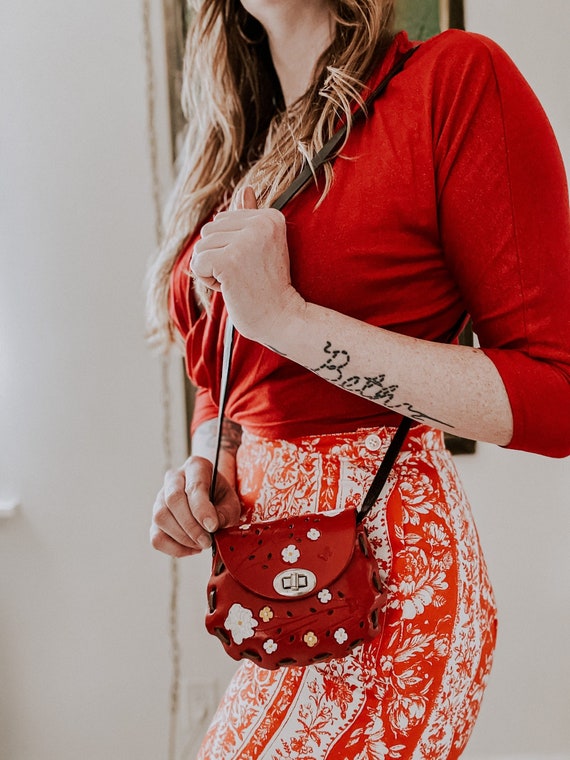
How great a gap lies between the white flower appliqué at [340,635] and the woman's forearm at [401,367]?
22 centimetres

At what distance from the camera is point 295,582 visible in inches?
23.5

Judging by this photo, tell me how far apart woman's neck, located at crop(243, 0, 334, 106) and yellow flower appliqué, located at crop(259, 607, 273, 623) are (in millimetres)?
629

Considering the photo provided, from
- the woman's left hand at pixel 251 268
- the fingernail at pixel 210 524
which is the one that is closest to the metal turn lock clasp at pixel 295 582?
the fingernail at pixel 210 524

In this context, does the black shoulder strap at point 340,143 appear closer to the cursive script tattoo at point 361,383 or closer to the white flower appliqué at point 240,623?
the cursive script tattoo at point 361,383

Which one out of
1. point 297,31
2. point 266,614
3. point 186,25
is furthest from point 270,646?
point 186,25

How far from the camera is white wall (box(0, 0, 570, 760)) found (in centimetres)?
133

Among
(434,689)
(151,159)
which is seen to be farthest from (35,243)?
(434,689)

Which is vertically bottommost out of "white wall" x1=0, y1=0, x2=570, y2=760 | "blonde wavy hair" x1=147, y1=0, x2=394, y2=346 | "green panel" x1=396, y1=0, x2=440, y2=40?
"white wall" x1=0, y1=0, x2=570, y2=760

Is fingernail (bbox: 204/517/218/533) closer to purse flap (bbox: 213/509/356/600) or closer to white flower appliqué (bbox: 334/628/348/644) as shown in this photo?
purse flap (bbox: 213/509/356/600)

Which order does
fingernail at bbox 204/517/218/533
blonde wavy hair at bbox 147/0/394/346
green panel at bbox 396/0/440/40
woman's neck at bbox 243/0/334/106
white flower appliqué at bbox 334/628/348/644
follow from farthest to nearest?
green panel at bbox 396/0/440/40
blonde wavy hair at bbox 147/0/394/346
woman's neck at bbox 243/0/334/106
fingernail at bbox 204/517/218/533
white flower appliqué at bbox 334/628/348/644

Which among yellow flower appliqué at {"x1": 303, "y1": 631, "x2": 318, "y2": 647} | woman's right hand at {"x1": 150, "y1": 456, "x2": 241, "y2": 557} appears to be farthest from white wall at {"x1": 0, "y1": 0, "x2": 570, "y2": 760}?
yellow flower appliqué at {"x1": 303, "y1": 631, "x2": 318, "y2": 647}

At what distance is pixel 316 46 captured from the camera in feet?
2.73

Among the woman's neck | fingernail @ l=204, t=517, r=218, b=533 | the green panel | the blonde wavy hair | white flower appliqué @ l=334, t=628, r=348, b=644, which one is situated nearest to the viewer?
white flower appliqué @ l=334, t=628, r=348, b=644

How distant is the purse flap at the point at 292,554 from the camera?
593mm
